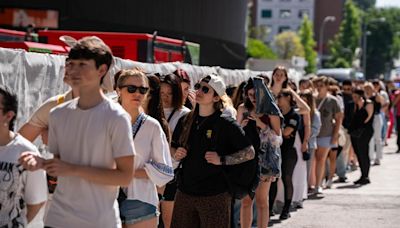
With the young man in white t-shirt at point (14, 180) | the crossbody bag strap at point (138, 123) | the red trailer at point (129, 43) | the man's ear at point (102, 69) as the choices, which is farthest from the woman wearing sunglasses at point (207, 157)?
the red trailer at point (129, 43)

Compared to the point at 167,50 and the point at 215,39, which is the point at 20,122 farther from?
A: the point at 215,39

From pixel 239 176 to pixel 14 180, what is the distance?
3222 millimetres

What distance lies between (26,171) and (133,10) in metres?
31.6

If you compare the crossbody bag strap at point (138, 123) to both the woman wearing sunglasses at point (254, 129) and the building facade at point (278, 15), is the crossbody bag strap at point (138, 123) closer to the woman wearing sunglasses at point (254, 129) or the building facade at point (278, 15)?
the woman wearing sunglasses at point (254, 129)

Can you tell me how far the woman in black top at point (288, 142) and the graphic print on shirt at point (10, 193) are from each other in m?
7.80

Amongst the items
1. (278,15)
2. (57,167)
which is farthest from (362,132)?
(278,15)

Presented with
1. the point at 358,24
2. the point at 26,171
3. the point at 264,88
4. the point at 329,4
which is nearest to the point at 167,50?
the point at 264,88

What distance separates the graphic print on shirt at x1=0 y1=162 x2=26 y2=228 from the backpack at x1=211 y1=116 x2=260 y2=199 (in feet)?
9.74

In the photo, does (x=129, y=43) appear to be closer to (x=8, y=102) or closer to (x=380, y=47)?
(x=8, y=102)

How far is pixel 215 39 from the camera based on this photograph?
47.2m

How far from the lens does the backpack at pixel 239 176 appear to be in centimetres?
801

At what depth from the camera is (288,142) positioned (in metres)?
13.2

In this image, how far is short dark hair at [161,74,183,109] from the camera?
9055mm

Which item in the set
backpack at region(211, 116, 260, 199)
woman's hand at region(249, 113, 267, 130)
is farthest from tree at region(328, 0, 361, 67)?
backpack at region(211, 116, 260, 199)
